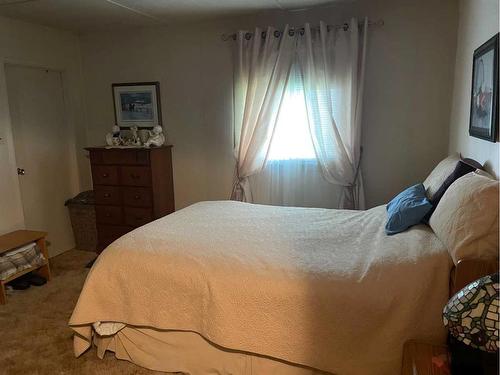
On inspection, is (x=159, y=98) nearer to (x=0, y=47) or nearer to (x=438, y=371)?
(x=0, y=47)

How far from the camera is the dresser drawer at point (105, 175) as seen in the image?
3781 mm

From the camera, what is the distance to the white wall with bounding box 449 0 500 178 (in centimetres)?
204

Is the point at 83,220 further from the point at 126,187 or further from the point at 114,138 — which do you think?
the point at 114,138

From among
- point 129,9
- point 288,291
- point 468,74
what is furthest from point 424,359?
point 129,9

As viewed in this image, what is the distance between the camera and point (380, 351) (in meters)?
1.66

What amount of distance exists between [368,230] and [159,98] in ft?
8.84

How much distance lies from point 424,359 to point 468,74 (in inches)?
79.6

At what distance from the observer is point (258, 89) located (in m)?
3.51

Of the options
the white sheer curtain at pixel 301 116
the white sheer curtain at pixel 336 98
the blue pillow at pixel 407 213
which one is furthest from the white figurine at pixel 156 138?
the blue pillow at pixel 407 213

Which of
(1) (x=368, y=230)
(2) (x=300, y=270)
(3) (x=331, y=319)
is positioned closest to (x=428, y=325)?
(3) (x=331, y=319)

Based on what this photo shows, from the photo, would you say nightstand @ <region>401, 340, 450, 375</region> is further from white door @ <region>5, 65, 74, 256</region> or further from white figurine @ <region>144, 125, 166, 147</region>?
white door @ <region>5, 65, 74, 256</region>

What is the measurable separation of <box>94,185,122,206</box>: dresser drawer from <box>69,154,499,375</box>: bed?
5.10ft

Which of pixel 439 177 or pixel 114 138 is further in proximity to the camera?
pixel 114 138

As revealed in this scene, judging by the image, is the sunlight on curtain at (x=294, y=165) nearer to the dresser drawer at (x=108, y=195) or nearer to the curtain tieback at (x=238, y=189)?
the curtain tieback at (x=238, y=189)
